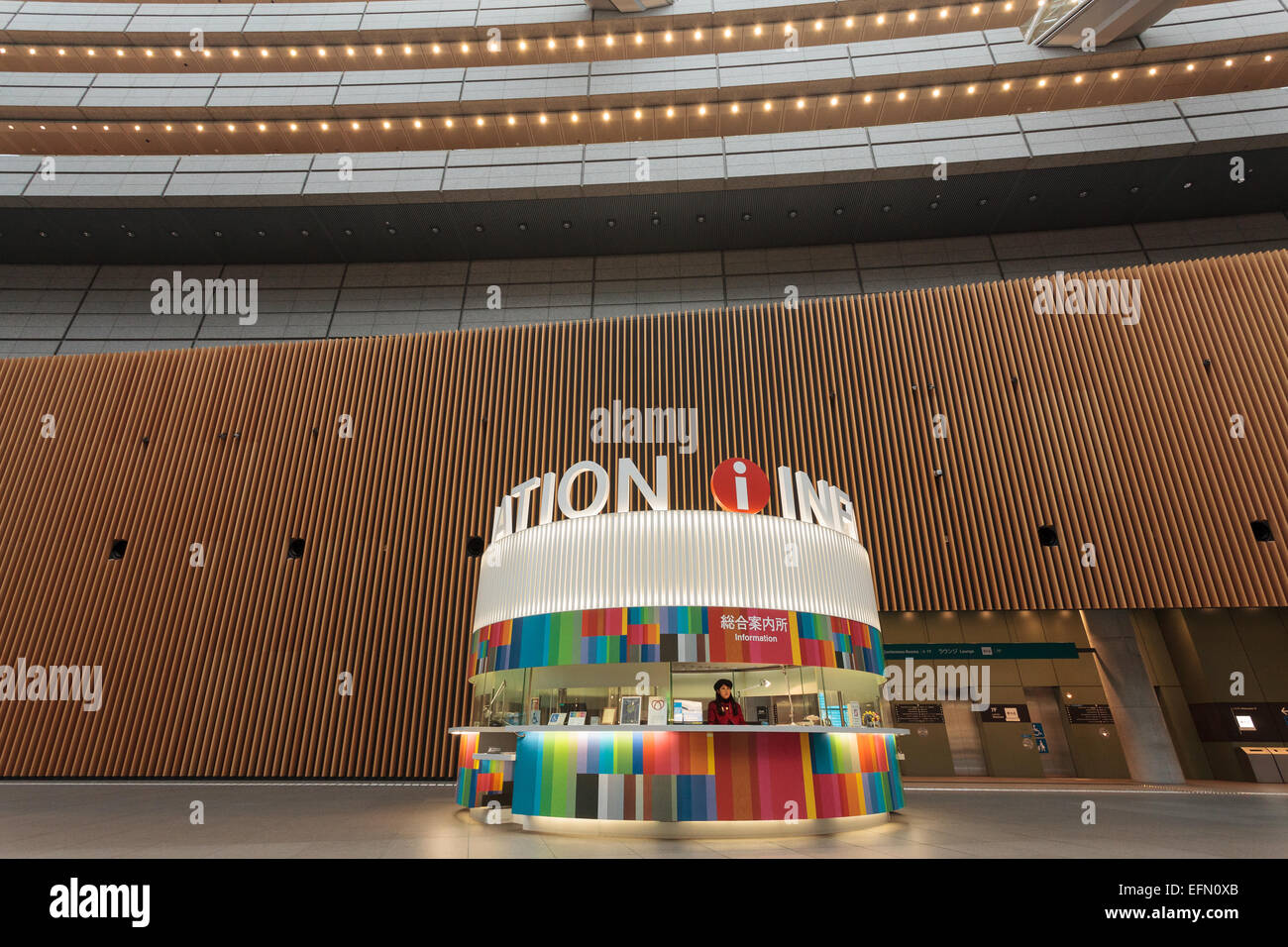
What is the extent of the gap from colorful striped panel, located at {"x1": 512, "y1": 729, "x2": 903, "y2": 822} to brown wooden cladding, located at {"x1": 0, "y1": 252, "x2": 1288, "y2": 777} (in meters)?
5.17

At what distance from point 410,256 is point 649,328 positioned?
6695 millimetres

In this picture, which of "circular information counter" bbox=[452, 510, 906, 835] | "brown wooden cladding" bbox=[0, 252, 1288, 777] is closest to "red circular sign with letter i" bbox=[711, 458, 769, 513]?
"circular information counter" bbox=[452, 510, 906, 835]

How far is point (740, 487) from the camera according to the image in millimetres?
5406

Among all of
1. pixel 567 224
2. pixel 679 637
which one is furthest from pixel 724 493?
pixel 567 224

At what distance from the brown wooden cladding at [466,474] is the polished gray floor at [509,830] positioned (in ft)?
6.93

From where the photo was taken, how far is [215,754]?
9.04 meters

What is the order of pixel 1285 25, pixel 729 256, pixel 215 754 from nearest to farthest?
pixel 215 754, pixel 1285 25, pixel 729 256

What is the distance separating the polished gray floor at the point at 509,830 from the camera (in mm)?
3658

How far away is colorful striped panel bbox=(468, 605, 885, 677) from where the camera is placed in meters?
4.72

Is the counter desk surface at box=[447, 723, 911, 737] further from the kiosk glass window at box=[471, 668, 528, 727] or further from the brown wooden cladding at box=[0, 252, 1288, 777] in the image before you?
the brown wooden cladding at box=[0, 252, 1288, 777]

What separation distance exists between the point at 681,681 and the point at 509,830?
1687 mm

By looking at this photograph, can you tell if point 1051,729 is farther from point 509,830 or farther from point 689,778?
point 509,830
